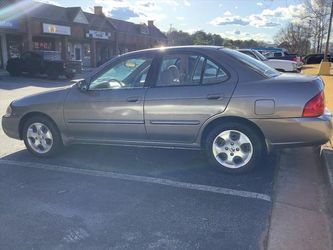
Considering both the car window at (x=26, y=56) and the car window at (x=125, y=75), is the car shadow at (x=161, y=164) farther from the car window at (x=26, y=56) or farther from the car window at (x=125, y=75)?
the car window at (x=26, y=56)

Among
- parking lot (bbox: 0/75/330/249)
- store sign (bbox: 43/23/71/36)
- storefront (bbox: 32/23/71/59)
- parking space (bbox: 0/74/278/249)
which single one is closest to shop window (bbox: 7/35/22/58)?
storefront (bbox: 32/23/71/59)

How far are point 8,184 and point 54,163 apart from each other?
1.00m

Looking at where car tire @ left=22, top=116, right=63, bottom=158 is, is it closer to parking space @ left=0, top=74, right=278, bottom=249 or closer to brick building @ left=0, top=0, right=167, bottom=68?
parking space @ left=0, top=74, right=278, bottom=249

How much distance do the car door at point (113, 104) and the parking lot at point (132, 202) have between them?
495 mm

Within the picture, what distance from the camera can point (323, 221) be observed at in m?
3.90

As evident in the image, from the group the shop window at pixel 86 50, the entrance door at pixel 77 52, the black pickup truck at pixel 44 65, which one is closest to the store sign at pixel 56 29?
the entrance door at pixel 77 52

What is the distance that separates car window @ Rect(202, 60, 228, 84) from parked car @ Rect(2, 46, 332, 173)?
0.04 ft

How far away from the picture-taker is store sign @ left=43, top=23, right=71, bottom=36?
31734 mm

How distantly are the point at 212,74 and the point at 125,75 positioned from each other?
1290mm

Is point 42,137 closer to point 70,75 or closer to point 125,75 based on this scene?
point 125,75

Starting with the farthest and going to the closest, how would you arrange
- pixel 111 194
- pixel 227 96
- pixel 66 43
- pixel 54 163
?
pixel 66 43 → pixel 54 163 → pixel 227 96 → pixel 111 194

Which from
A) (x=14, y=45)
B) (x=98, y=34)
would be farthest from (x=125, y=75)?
(x=98, y=34)

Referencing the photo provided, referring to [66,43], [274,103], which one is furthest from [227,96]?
[66,43]

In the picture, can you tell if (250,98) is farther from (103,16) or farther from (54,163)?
(103,16)
